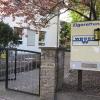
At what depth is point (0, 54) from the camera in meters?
Result: 13.8

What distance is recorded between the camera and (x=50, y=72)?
31.8ft

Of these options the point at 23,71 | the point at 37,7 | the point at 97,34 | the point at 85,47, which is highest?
the point at 37,7

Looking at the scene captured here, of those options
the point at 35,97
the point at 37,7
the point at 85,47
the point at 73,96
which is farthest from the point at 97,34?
the point at 35,97

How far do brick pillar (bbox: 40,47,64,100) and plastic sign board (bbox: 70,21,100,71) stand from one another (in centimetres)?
57

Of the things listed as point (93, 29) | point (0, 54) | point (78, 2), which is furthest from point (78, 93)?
point (0, 54)

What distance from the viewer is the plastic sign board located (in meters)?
8.91

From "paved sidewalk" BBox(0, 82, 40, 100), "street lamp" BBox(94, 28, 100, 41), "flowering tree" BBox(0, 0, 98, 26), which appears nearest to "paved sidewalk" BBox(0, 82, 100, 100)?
"paved sidewalk" BBox(0, 82, 40, 100)

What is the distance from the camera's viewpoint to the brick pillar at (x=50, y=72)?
9633 millimetres

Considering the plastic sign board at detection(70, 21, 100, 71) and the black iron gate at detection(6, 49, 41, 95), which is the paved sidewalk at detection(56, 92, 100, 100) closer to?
the plastic sign board at detection(70, 21, 100, 71)

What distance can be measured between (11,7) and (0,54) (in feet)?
14.2

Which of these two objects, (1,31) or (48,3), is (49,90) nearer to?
(48,3)

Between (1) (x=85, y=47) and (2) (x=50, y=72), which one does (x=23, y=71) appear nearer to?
(2) (x=50, y=72)

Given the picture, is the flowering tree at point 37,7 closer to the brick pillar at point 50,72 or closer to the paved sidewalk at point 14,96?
the brick pillar at point 50,72

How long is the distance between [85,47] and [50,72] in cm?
127
